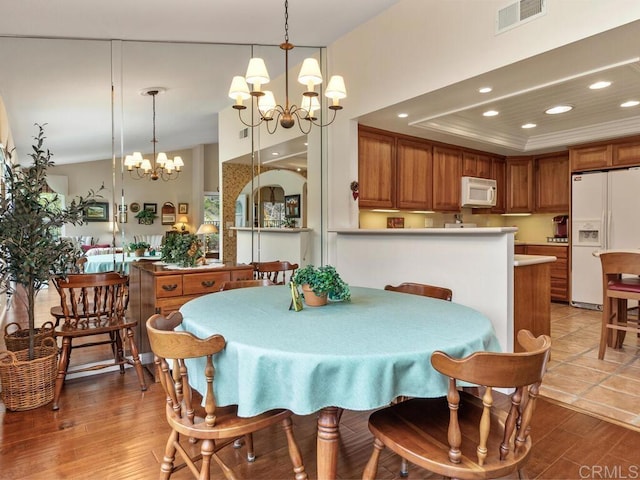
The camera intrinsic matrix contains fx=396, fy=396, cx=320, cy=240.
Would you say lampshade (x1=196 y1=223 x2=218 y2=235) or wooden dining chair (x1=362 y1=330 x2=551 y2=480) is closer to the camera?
wooden dining chair (x1=362 y1=330 x2=551 y2=480)

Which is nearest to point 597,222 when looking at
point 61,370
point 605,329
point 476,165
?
point 476,165

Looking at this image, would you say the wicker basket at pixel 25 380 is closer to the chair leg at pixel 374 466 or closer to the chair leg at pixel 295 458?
the chair leg at pixel 295 458

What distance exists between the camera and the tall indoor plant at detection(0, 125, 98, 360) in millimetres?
2469

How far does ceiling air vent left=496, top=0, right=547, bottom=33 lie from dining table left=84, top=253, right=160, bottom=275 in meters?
3.54

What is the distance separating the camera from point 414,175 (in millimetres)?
4762

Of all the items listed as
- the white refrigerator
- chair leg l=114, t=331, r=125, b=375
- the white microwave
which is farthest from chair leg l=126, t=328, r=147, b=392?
the white refrigerator

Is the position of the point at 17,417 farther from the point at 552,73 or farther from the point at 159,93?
the point at 552,73

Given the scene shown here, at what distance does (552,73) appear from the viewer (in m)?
2.91

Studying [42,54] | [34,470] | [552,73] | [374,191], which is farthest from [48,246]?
[552,73]

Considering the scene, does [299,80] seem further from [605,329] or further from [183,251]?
[605,329]

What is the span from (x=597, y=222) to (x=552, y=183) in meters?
1.08

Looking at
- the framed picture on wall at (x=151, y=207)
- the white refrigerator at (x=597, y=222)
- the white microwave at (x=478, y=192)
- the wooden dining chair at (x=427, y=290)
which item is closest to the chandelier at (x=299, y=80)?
the wooden dining chair at (x=427, y=290)

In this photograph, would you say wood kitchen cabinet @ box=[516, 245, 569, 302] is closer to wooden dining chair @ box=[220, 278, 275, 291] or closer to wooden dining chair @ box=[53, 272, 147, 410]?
wooden dining chair @ box=[220, 278, 275, 291]

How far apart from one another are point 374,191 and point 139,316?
8.68ft
